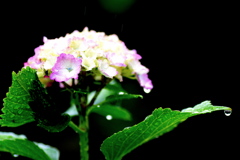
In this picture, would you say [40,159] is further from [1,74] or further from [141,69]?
[1,74]

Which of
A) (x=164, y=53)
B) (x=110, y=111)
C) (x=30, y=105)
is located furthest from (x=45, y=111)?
(x=164, y=53)

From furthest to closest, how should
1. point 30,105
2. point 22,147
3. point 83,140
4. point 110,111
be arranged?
1. point 110,111
2. point 83,140
3. point 22,147
4. point 30,105

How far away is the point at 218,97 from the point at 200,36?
1.80 ft

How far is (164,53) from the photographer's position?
8.38 feet

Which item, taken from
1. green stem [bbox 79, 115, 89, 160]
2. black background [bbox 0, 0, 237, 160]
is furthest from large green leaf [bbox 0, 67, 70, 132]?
black background [bbox 0, 0, 237, 160]

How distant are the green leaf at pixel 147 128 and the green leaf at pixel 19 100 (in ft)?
0.92

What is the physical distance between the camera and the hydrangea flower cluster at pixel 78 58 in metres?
1.00

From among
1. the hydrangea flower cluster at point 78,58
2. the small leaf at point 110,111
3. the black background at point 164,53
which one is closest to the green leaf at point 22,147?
the hydrangea flower cluster at point 78,58

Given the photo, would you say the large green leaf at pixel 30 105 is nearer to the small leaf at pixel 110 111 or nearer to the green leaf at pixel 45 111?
the green leaf at pixel 45 111

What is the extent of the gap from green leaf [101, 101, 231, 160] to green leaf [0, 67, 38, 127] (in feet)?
0.92

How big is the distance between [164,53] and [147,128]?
1.65 m

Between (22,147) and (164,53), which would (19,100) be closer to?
(22,147)

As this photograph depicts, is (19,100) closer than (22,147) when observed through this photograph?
Yes

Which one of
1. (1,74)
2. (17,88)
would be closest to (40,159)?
(17,88)
